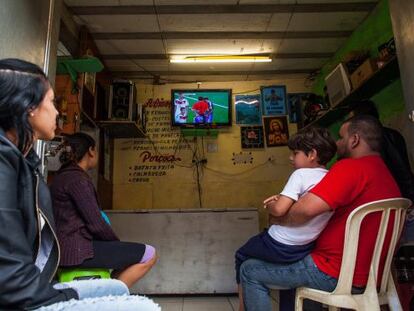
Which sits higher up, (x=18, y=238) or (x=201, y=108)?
(x=201, y=108)

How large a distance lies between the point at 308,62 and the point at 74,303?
4418 mm

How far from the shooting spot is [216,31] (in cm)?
381

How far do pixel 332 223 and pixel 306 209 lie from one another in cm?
22

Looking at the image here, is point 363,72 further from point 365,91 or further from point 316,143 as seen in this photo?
point 316,143

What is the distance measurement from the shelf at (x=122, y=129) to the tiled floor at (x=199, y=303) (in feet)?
6.67

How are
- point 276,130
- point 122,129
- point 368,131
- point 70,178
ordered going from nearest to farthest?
point 368,131 → point 70,178 → point 122,129 → point 276,130

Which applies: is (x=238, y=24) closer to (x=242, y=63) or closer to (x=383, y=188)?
(x=242, y=63)

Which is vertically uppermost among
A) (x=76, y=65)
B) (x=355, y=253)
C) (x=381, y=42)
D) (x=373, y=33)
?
(x=373, y=33)

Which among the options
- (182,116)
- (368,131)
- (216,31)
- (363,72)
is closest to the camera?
(368,131)

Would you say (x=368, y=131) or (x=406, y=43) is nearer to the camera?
(x=368, y=131)

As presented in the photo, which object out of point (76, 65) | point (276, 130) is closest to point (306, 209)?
point (76, 65)

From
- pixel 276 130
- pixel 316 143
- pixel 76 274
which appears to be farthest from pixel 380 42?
pixel 76 274

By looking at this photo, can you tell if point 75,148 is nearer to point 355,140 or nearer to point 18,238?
point 18,238

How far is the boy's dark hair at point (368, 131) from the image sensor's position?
1.69 m
